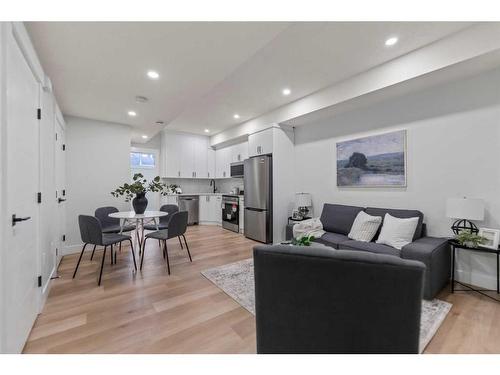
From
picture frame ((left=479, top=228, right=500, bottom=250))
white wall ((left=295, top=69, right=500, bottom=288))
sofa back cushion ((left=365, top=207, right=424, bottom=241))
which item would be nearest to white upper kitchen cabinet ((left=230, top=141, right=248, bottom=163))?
white wall ((left=295, top=69, right=500, bottom=288))

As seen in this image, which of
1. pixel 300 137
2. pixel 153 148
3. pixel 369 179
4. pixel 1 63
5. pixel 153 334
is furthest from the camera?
pixel 153 148

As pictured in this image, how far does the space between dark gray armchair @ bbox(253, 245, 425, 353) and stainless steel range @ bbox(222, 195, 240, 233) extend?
14.3 ft

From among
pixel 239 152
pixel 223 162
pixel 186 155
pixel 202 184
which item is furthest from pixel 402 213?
pixel 202 184

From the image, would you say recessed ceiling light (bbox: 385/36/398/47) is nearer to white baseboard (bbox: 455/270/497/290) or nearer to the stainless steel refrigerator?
the stainless steel refrigerator

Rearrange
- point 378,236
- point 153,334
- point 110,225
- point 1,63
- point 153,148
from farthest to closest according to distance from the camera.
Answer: point 153,148
point 110,225
point 378,236
point 153,334
point 1,63

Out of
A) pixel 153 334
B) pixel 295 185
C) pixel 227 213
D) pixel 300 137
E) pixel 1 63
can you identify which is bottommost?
pixel 153 334

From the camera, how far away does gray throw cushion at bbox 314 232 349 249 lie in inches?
116

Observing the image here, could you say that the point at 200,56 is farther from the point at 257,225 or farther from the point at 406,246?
the point at 257,225

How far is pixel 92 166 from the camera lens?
13.2 ft

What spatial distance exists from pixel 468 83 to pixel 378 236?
80.0 inches

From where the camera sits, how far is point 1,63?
1.21m

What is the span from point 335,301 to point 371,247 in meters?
2.03

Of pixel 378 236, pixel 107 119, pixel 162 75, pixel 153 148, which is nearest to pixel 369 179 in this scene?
pixel 378 236

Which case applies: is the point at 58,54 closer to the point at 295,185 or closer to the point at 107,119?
the point at 107,119
